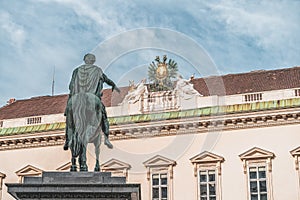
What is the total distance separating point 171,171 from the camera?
3475cm

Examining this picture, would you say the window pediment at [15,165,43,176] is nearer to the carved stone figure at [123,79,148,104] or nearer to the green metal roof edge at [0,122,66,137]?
the green metal roof edge at [0,122,66,137]

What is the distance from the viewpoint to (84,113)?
14.6 meters

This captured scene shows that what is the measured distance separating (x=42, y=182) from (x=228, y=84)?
85.3 ft

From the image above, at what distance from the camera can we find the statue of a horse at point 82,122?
1445 centimetres

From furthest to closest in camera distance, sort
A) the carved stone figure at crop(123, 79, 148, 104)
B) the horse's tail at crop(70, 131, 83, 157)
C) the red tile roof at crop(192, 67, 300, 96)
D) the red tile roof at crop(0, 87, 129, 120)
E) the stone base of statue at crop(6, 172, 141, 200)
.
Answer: the red tile roof at crop(0, 87, 129, 120), the carved stone figure at crop(123, 79, 148, 104), the red tile roof at crop(192, 67, 300, 96), the horse's tail at crop(70, 131, 83, 157), the stone base of statue at crop(6, 172, 141, 200)

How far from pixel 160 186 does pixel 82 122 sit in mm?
20801

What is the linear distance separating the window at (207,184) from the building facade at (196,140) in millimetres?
52

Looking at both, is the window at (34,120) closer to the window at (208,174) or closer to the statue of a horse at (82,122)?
the window at (208,174)

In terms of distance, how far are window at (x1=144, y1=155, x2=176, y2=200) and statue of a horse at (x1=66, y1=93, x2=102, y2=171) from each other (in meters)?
20.3

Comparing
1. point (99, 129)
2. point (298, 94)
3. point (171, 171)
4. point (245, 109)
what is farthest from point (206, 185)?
point (99, 129)

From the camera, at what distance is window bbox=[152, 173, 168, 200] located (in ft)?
114

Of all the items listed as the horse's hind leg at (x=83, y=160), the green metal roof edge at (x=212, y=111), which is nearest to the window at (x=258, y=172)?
the green metal roof edge at (x=212, y=111)

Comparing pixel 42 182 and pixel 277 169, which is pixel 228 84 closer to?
pixel 277 169

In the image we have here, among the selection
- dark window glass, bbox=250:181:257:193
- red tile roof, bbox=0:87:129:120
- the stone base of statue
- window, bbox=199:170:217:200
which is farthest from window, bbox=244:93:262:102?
the stone base of statue
